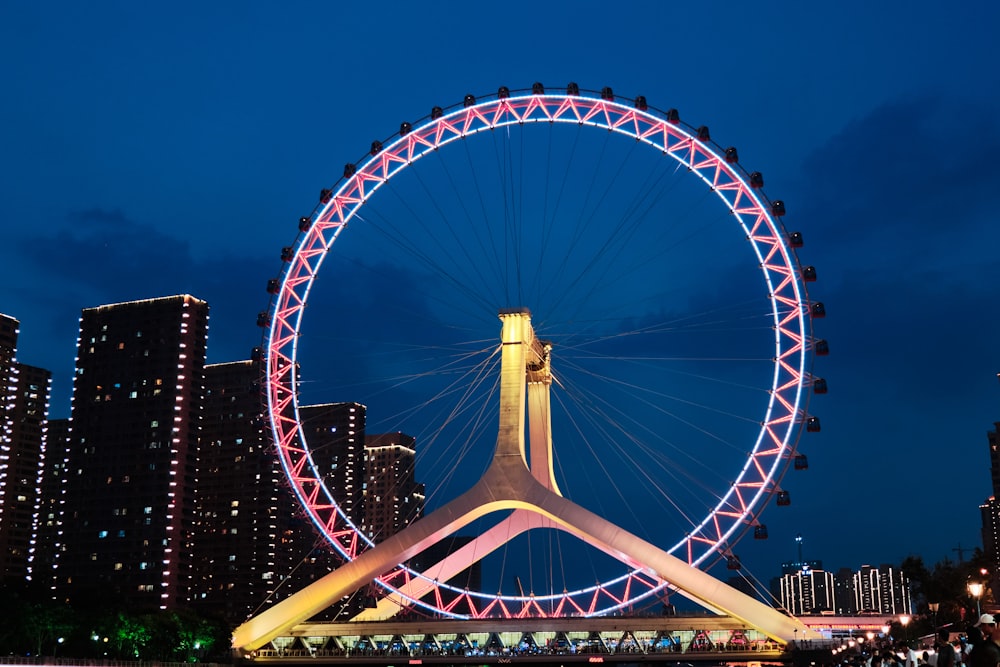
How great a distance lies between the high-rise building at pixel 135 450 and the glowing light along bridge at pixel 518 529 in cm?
5069

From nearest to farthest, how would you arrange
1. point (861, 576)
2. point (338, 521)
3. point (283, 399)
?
point (283, 399), point (338, 521), point (861, 576)

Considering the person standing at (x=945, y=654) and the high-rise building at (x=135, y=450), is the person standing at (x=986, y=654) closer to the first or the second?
the person standing at (x=945, y=654)

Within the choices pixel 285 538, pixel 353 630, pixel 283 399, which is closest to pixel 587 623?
pixel 353 630

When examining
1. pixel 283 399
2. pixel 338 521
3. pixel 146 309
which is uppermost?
pixel 146 309

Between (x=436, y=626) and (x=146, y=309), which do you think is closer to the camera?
(x=436, y=626)

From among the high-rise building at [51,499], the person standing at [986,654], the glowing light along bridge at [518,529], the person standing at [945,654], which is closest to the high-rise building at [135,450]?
the high-rise building at [51,499]

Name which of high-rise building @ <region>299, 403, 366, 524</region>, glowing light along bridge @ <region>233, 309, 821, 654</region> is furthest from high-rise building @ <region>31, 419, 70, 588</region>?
glowing light along bridge @ <region>233, 309, 821, 654</region>

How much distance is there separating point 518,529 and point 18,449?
7683cm

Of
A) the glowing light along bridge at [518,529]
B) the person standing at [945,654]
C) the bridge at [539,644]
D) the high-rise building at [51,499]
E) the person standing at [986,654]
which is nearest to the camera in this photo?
the person standing at [986,654]

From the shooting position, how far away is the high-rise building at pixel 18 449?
10112cm

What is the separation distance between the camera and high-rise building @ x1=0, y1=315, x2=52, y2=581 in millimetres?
101125

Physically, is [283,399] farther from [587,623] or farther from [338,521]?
[587,623]

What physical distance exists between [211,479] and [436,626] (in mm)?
76530

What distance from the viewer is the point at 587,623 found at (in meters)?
47.8
